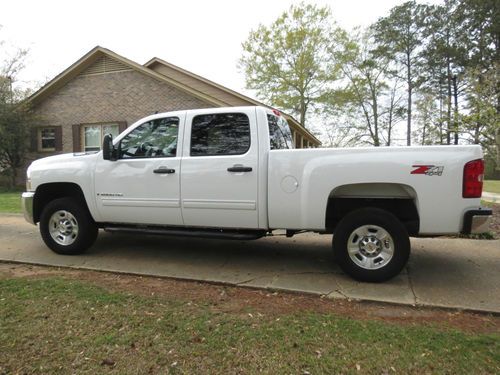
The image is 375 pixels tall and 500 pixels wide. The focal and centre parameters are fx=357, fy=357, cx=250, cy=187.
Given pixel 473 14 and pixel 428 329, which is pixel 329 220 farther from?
pixel 473 14

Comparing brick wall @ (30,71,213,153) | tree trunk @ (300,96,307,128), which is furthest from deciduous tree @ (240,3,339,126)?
brick wall @ (30,71,213,153)

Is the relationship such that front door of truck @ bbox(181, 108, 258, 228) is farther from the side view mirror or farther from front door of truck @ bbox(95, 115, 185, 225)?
the side view mirror

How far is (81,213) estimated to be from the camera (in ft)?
16.8

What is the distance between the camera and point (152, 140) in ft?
16.1

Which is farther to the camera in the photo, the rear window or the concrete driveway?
the rear window

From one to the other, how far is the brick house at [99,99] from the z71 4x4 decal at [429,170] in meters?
12.0

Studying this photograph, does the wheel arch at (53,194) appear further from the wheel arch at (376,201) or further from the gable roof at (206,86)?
the gable roof at (206,86)

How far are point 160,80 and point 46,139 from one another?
6.72m

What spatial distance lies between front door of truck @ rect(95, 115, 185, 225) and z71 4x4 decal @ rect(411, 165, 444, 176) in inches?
110

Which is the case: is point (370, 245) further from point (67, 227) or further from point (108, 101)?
point (108, 101)

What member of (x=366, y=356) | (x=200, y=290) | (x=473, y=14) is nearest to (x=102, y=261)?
(x=200, y=290)

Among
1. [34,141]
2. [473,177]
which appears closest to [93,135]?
[34,141]

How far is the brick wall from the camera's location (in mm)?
15203

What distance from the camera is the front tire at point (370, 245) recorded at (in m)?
3.92
